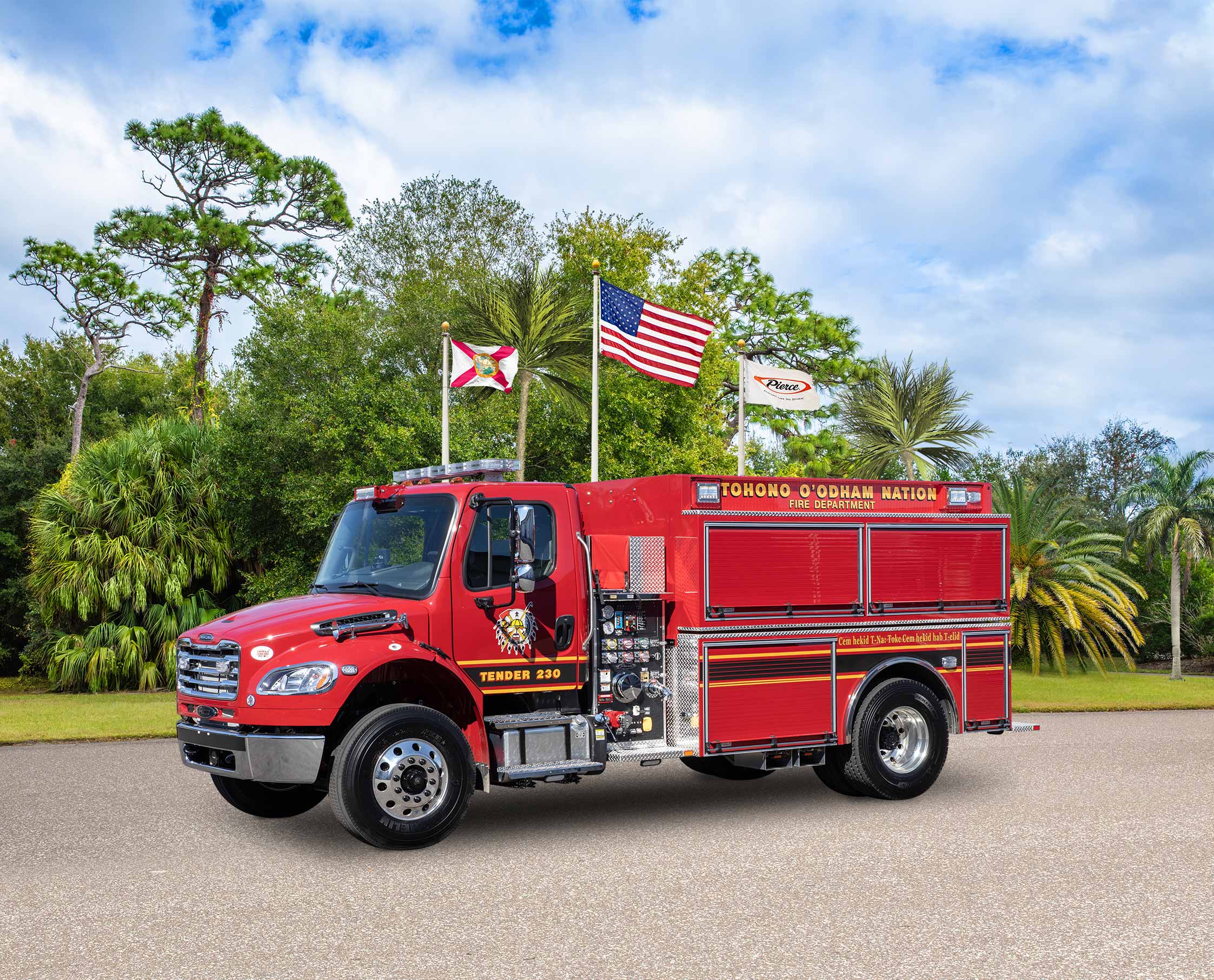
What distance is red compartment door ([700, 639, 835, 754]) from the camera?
960 cm

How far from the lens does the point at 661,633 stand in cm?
971

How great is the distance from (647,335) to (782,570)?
824 centimetres

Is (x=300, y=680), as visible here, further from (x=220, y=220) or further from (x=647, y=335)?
(x=220, y=220)

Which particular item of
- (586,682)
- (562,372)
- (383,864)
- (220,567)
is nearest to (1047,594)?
(562,372)

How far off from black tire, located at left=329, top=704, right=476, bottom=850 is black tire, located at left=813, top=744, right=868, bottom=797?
3.50m

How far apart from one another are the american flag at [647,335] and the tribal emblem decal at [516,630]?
29.4 ft

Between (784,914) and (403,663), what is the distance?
10.9 ft

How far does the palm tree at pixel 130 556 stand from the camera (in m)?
22.2

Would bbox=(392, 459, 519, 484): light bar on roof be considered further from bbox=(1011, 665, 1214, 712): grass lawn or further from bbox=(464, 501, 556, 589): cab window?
bbox=(1011, 665, 1214, 712): grass lawn

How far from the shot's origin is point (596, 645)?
9430mm

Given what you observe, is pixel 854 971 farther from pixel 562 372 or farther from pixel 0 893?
pixel 562 372

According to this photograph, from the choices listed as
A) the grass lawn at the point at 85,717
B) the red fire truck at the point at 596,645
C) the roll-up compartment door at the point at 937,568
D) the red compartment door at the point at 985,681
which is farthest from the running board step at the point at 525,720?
the grass lawn at the point at 85,717

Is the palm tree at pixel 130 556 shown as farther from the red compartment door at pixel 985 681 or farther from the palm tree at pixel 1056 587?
the palm tree at pixel 1056 587

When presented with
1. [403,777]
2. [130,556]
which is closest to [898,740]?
[403,777]
